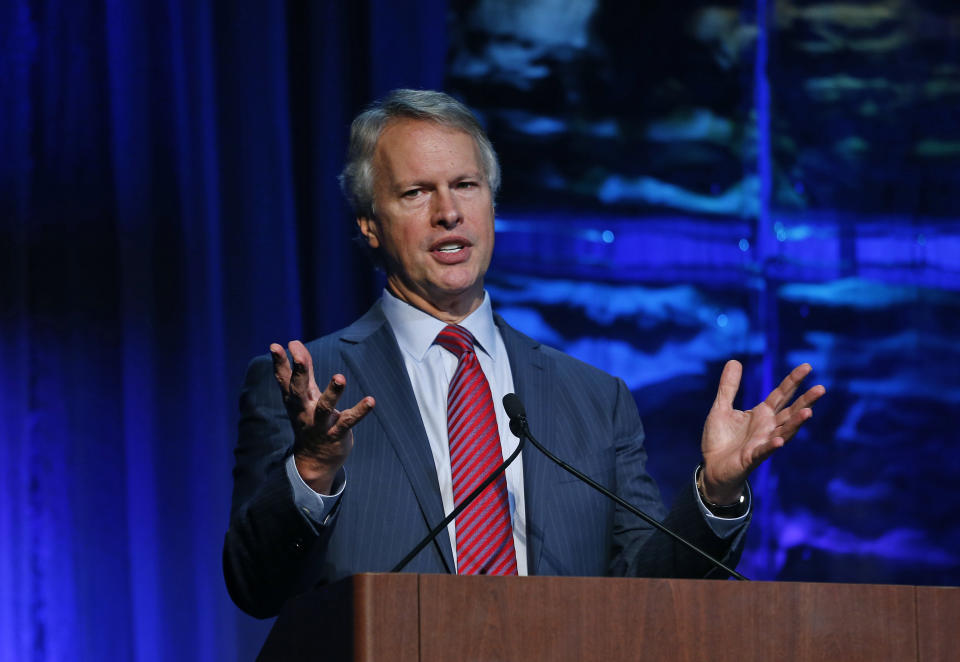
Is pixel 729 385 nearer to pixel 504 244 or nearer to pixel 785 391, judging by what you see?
pixel 785 391

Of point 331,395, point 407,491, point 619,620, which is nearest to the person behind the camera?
point 619,620

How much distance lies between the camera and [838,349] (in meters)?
3.38

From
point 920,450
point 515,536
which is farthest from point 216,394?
point 920,450

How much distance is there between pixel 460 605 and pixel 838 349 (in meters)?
2.43

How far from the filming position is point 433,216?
221cm

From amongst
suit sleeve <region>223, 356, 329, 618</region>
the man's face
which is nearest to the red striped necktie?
the man's face

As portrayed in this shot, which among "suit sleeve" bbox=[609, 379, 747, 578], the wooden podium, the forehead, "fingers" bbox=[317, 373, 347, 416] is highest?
the forehead

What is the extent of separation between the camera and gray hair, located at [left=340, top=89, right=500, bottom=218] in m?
2.29

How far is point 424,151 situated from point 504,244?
42.3 inches

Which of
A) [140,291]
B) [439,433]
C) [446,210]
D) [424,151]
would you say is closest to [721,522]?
[439,433]

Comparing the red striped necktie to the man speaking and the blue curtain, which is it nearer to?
the man speaking

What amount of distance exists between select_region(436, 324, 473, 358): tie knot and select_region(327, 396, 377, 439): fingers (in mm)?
660

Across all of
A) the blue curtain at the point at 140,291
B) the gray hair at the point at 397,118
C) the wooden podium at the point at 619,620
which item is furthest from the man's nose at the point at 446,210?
the wooden podium at the point at 619,620

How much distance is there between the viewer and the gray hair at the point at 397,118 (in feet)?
7.52
